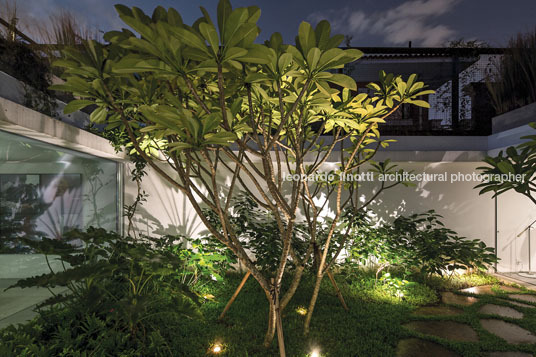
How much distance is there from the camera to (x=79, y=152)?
140 inches

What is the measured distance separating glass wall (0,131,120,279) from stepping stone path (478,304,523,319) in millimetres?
5028

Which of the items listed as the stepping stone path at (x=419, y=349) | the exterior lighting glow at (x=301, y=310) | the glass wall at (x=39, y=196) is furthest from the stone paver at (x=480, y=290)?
the glass wall at (x=39, y=196)

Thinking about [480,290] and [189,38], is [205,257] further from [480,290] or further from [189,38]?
[480,290]

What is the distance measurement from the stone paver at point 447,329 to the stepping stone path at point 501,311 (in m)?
0.64

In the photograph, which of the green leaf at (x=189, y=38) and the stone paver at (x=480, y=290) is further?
the stone paver at (x=480, y=290)

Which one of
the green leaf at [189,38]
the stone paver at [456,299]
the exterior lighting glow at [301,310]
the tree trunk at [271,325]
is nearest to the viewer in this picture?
the green leaf at [189,38]

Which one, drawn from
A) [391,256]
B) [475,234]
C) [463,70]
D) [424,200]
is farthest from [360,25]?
[391,256]

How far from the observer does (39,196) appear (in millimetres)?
2842

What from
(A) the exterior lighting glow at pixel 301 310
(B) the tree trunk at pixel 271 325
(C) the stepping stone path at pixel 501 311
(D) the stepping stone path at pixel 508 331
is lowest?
(C) the stepping stone path at pixel 501 311

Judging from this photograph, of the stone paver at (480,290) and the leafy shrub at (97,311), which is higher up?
the leafy shrub at (97,311)

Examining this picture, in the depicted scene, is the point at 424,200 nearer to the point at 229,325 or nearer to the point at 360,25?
the point at 229,325

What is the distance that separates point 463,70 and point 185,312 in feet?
23.0

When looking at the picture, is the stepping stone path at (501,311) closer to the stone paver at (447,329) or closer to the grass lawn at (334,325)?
the grass lawn at (334,325)

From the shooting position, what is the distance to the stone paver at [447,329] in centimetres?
261
